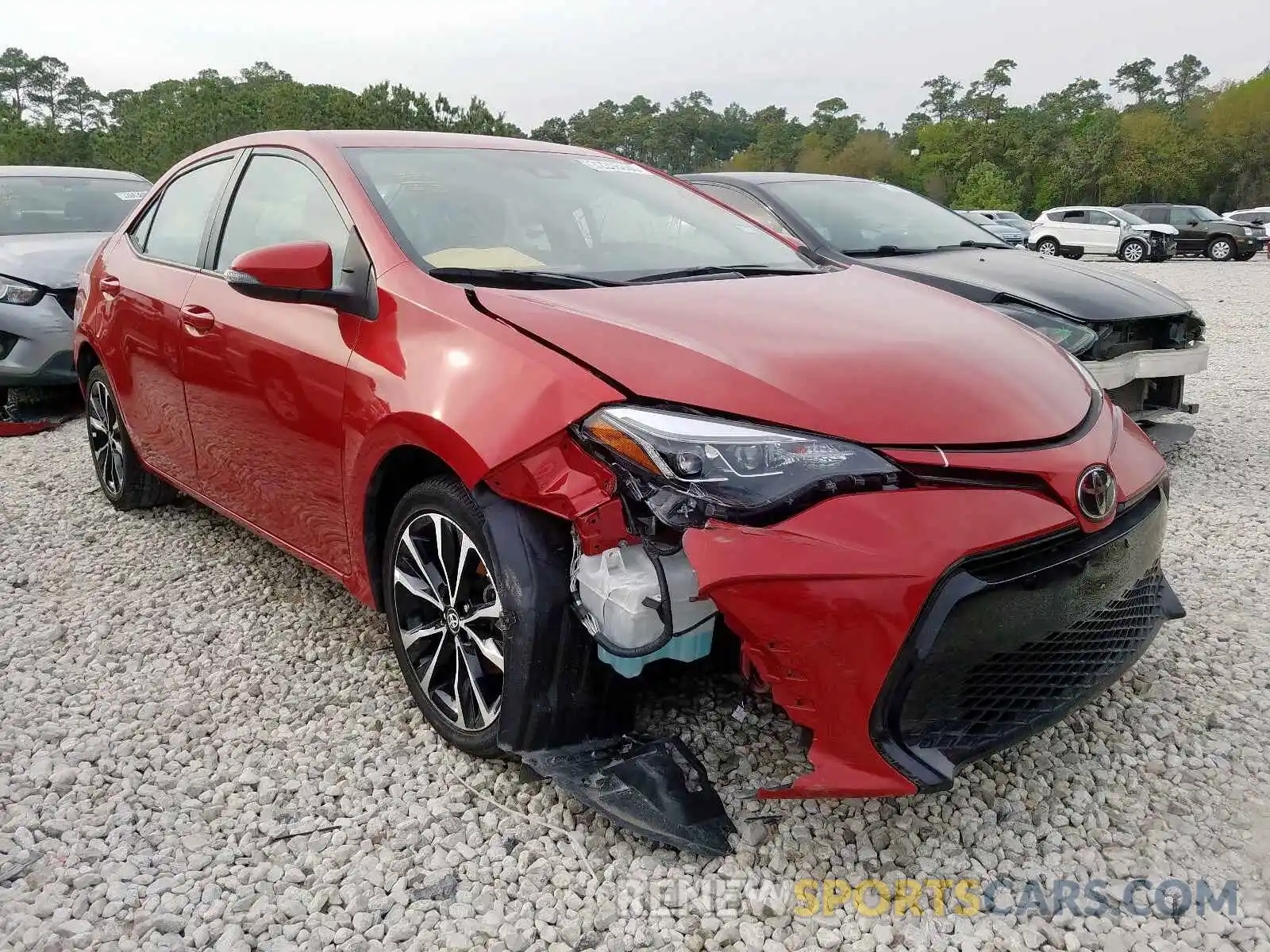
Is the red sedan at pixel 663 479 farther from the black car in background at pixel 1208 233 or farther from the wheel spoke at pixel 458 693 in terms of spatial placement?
the black car in background at pixel 1208 233

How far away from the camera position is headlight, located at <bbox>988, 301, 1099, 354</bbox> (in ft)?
14.9

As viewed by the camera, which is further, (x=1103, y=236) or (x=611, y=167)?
(x=1103, y=236)

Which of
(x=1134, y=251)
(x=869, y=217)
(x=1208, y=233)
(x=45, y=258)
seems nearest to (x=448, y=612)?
(x=869, y=217)

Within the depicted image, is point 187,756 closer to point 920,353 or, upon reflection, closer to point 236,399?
point 236,399

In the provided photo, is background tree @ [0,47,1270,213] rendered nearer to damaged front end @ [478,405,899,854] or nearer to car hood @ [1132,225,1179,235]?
car hood @ [1132,225,1179,235]

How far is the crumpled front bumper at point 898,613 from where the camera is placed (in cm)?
178

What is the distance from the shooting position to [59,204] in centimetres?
742

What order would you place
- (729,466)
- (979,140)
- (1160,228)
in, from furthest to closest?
(979,140) < (1160,228) < (729,466)

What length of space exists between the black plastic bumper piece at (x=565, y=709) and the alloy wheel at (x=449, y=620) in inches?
3.3

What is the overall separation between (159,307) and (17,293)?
3456 mm

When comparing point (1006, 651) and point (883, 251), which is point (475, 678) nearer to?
point (1006, 651)

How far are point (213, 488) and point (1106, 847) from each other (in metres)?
2.96

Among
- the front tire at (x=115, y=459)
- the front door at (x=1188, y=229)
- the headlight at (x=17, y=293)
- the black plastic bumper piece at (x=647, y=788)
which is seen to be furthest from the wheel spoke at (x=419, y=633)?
the front door at (x=1188, y=229)

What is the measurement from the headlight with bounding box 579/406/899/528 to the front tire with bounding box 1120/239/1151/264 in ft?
87.0
